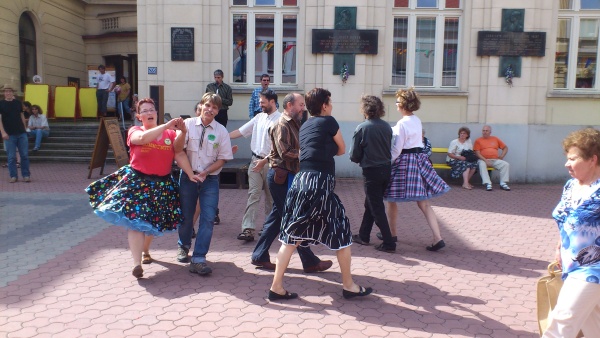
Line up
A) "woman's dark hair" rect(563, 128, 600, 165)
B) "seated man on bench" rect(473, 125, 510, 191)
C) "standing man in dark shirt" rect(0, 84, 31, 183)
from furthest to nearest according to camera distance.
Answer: "seated man on bench" rect(473, 125, 510, 191), "standing man in dark shirt" rect(0, 84, 31, 183), "woman's dark hair" rect(563, 128, 600, 165)

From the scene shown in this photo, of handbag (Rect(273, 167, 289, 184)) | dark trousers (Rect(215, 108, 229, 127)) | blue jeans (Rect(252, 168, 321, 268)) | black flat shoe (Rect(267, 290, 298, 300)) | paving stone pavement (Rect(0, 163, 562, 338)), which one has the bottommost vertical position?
paving stone pavement (Rect(0, 163, 562, 338))

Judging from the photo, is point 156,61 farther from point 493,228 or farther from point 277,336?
point 277,336

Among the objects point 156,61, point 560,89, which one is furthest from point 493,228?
point 156,61

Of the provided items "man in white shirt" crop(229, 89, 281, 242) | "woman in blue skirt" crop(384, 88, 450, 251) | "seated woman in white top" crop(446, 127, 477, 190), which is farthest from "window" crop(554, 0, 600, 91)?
"man in white shirt" crop(229, 89, 281, 242)

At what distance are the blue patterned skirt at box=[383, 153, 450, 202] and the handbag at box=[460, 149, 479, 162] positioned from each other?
550cm

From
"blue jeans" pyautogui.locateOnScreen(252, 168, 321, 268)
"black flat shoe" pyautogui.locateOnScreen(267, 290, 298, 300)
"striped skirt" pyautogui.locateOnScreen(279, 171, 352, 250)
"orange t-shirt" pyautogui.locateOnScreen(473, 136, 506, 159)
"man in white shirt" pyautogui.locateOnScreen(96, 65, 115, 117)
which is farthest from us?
"man in white shirt" pyautogui.locateOnScreen(96, 65, 115, 117)

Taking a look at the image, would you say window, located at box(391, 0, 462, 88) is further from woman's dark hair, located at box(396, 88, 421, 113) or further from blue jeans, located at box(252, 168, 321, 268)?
blue jeans, located at box(252, 168, 321, 268)

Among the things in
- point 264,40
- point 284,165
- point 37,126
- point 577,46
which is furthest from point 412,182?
point 37,126

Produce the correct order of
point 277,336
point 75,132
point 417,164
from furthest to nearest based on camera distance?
point 75,132 < point 417,164 < point 277,336

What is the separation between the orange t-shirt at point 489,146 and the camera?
1202 centimetres

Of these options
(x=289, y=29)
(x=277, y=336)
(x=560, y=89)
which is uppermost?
(x=289, y=29)

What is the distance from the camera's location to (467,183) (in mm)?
11797

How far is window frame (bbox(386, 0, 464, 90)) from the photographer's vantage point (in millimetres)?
12555

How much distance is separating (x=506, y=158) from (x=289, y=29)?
18.1 ft
